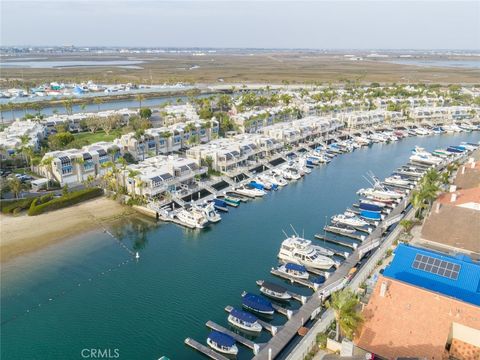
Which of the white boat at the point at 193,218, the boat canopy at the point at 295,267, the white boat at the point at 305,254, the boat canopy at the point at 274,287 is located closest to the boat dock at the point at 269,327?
the boat canopy at the point at 274,287

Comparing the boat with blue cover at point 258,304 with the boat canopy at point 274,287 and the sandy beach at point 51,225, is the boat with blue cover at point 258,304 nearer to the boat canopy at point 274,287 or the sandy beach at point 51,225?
the boat canopy at point 274,287

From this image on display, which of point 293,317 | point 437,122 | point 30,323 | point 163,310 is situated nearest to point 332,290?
point 293,317

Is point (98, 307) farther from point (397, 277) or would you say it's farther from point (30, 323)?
point (397, 277)

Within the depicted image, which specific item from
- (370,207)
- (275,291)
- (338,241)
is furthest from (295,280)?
(370,207)

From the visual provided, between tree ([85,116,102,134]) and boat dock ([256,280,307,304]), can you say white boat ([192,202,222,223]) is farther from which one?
tree ([85,116,102,134])

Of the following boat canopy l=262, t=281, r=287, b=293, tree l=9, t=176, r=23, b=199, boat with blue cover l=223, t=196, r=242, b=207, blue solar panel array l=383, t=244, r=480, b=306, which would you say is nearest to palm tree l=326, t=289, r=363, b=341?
blue solar panel array l=383, t=244, r=480, b=306
